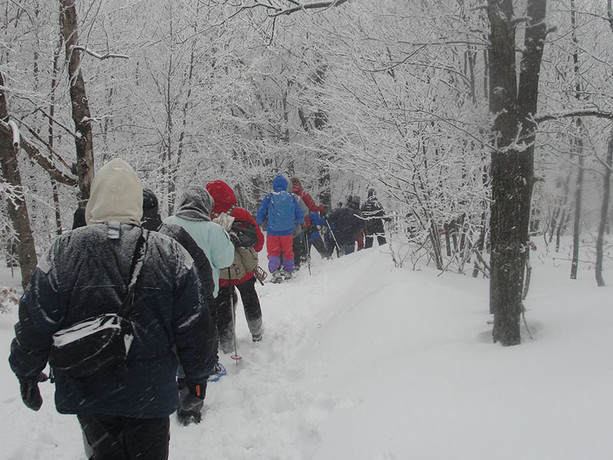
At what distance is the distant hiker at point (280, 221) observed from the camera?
827 cm

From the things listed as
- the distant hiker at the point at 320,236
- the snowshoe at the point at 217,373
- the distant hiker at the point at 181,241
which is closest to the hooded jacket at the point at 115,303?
the distant hiker at the point at 181,241

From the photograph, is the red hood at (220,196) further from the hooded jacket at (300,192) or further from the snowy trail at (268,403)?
the hooded jacket at (300,192)

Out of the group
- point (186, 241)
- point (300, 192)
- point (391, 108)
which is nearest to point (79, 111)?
point (186, 241)

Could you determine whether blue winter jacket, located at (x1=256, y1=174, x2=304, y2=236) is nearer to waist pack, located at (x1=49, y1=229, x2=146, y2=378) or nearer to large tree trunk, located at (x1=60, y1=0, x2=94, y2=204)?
large tree trunk, located at (x1=60, y1=0, x2=94, y2=204)

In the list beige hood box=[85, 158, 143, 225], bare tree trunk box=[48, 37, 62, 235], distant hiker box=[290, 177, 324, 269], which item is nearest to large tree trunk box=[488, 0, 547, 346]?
beige hood box=[85, 158, 143, 225]

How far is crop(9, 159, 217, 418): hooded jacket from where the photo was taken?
6.14 feet

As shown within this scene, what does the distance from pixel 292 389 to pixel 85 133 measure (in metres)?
3.58

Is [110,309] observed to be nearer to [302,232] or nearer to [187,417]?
[187,417]

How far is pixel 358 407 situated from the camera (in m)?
2.97

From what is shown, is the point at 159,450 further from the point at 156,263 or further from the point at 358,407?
the point at 358,407

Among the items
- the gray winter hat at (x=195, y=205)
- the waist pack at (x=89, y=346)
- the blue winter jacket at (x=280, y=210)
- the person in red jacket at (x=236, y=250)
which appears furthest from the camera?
the blue winter jacket at (x=280, y=210)

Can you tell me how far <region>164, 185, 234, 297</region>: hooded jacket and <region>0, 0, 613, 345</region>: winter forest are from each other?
1402 millimetres

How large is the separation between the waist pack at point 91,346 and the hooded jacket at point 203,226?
1987mm

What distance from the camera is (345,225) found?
11219 mm
